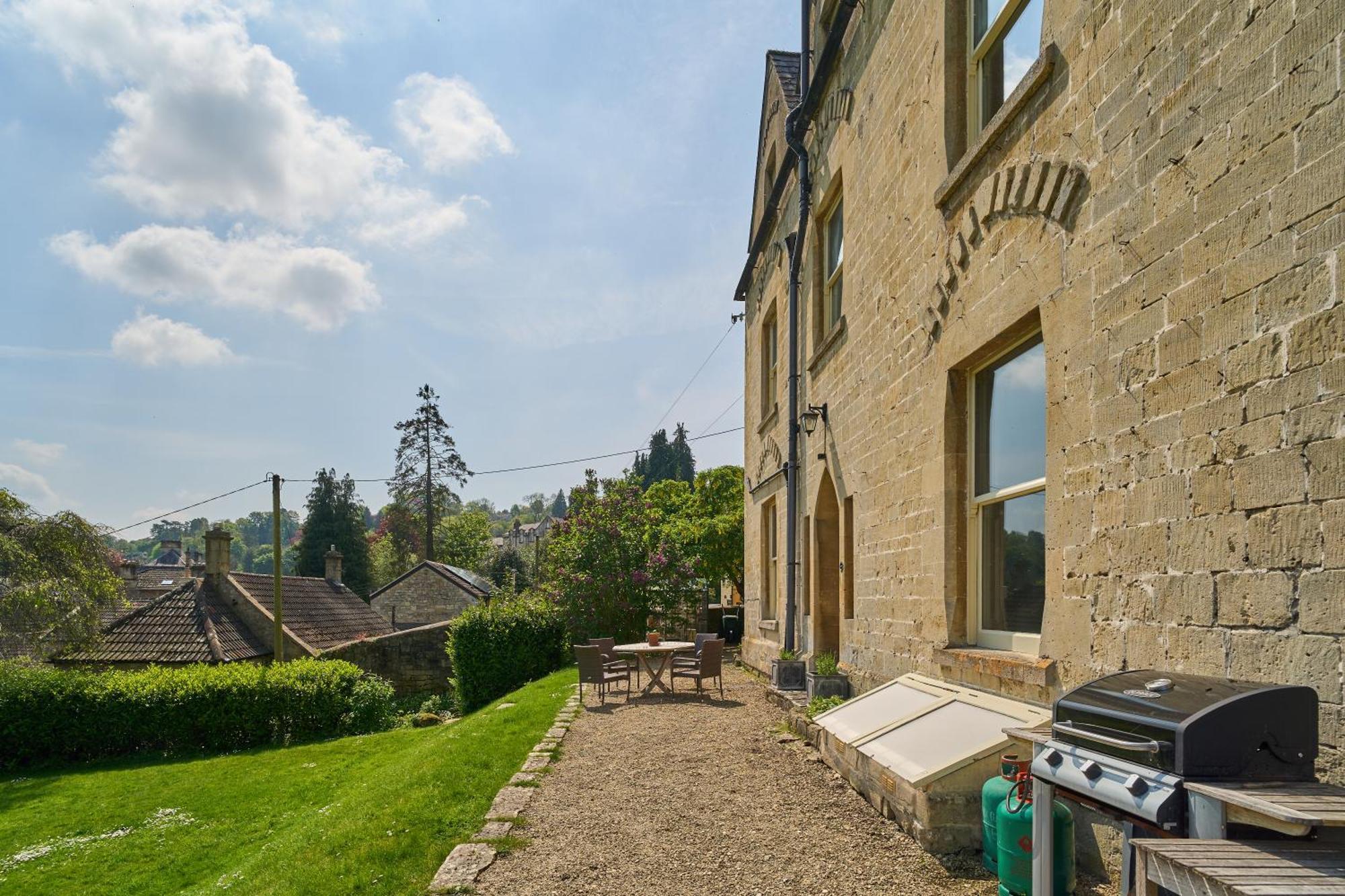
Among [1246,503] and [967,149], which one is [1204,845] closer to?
[1246,503]

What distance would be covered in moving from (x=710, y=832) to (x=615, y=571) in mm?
13255

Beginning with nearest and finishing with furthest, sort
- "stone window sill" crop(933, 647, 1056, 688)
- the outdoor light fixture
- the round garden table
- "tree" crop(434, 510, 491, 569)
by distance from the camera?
"stone window sill" crop(933, 647, 1056, 688) → the outdoor light fixture → the round garden table → "tree" crop(434, 510, 491, 569)

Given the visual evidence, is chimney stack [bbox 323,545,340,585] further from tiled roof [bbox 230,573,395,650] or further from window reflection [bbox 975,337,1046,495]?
window reflection [bbox 975,337,1046,495]

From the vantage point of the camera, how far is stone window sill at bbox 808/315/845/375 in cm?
916

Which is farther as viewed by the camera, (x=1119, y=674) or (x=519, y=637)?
(x=519, y=637)

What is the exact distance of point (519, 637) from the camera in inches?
682

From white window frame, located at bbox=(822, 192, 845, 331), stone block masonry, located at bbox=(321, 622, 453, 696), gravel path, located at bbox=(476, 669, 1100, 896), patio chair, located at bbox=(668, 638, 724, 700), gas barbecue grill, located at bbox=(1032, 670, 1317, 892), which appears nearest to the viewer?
gas barbecue grill, located at bbox=(1032, 670, 1317, 892)

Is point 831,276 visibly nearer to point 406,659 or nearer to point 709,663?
point 709,663

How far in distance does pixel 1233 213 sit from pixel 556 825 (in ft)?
16.5

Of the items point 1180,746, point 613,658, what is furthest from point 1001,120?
point 613,658

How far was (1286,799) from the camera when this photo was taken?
2.09m

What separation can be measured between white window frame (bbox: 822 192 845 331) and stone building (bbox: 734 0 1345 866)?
1.20 m

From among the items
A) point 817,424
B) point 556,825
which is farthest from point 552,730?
point 817,424

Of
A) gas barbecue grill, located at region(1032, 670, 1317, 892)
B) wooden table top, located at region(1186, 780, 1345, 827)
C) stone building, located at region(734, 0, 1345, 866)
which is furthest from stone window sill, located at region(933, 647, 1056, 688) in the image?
wooden table top, located at region(1186, 780, 1345, 827)
